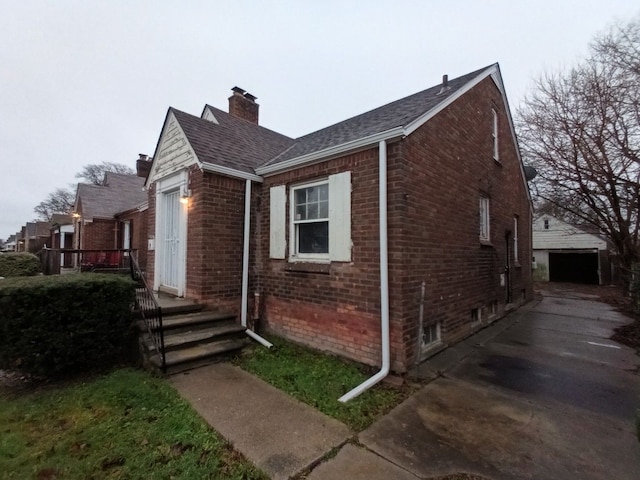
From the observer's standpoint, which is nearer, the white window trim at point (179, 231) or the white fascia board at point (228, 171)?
the white fascia board at point (228, 171)

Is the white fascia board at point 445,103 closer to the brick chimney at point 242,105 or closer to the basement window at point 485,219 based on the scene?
the basement window at point 485,219

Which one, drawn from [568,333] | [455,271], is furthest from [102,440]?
Answer: [568,333]

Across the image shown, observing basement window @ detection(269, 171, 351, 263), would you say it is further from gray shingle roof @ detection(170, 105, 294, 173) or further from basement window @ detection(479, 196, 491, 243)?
basement window @ detection(479, 196, 491, 243)

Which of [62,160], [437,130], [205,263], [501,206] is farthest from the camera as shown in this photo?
[62,160]

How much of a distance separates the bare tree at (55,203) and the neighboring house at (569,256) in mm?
58889

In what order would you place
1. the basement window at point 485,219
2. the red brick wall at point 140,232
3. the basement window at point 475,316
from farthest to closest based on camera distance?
1. the red brick wall at point 140,232
2. the basement window at point 485,219
3. the basement window at point 475,316

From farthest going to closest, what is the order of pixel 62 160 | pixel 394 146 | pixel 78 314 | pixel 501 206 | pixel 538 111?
pixel 62 160
pixel 538 111
pixel 501 206
pixel 394 146
pixel 78 314

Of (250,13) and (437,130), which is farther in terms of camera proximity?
(250,13)

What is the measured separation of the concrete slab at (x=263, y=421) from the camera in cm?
251

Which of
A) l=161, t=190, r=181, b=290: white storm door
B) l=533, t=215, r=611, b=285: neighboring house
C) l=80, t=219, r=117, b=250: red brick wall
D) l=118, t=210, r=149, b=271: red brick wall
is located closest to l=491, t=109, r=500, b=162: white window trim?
l=161, t=190, r=181, b=290: white storm door

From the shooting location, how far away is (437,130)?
17.7 feet

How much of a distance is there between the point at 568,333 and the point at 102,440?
886 cm

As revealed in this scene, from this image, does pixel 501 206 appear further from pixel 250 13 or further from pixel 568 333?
pixel 250 13

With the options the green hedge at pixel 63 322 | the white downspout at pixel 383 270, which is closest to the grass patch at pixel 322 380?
the white downspout at pixel 383 270
